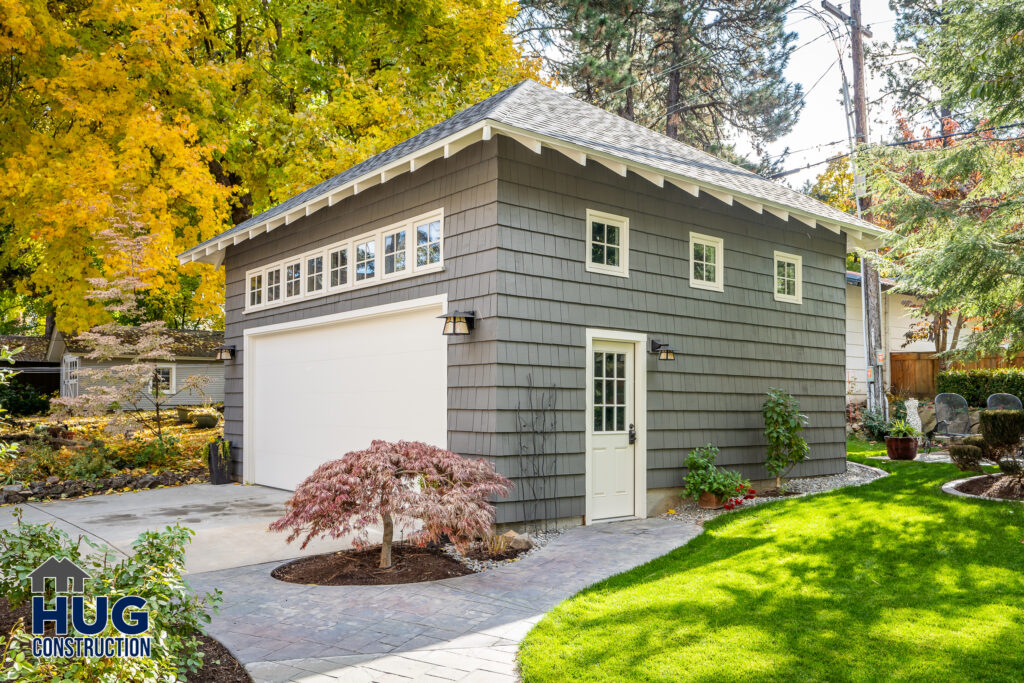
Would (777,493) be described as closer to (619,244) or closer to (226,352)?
(619,244)

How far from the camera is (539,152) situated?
6.61 m

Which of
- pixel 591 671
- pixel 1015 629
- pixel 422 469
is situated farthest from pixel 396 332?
pixel 1015 629

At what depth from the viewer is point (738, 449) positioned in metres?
9.23

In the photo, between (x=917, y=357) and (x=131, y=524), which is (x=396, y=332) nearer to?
(x=131, y=524)

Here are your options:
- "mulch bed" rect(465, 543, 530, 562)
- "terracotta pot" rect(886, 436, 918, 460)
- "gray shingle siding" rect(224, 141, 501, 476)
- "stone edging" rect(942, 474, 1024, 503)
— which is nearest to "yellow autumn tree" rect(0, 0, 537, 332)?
"gray shingle siding" rect(224, 141, 501, 476)

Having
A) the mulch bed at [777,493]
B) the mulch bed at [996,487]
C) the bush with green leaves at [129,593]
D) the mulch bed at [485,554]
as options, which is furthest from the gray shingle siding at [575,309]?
the bush with green leaves at [129,593]

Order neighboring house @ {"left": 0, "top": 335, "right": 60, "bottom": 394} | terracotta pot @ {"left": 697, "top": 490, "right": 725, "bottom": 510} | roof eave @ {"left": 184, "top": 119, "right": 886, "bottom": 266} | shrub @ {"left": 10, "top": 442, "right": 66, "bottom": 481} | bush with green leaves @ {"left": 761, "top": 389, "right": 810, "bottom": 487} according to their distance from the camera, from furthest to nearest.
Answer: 1. neighboring house @ {"left": 0, "top": 335, "right": 60, "bottom": 394}
2. shrub @ {"left": 10, "top": 442, "right": 66, "bottom": 481}
3. bush with green leaves @ {"left": 761, "top": 389, "right": 810, "bottom": 487}
4. terracotta pot @ {"left": 697, "top": 490, "right": 725, "bottom": 510}
5. roof eave @ {"left": 184, "top": 119, "right": 886, "bottom": 266}

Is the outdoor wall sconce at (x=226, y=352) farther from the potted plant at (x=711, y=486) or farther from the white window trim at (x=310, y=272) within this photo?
the potted plant at (x=711, y=486)

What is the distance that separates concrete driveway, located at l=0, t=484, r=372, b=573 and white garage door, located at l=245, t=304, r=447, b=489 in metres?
0.73

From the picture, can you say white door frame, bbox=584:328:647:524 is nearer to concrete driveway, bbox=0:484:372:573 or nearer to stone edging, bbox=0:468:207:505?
concrete driveway, bbox=0:484:372:573

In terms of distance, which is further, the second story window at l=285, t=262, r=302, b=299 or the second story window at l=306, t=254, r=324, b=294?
the second story window at l=285, t=262, r=302, b=299

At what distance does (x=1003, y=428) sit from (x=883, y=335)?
36.7 ft

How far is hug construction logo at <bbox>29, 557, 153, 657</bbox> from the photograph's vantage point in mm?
2672

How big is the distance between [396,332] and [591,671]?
5334 millimetres
